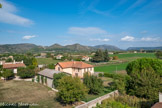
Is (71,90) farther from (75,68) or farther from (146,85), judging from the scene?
(75,68)

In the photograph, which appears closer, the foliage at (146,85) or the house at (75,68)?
the foliage at (146,85)

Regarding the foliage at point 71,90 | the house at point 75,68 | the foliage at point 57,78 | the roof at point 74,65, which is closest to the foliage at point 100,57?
the house at point 75,68

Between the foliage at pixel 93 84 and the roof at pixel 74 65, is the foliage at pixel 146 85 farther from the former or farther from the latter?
the roof at pixel 74 65

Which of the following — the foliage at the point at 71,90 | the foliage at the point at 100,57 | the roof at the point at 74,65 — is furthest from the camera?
the foliage at the point at 100,57

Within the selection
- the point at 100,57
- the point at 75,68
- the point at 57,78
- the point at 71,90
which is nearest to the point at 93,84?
the point at 71,90

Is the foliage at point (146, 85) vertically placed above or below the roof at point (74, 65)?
below

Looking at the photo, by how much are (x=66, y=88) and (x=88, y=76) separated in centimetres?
690

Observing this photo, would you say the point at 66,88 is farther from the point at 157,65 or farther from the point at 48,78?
the point at 157,65

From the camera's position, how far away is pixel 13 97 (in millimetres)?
22672

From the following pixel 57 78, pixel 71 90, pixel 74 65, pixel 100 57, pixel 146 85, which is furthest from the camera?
pixel 100 57

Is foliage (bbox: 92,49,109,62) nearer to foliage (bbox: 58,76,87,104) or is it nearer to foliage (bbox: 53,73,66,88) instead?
foliage (bbox: 53,73,66,88)

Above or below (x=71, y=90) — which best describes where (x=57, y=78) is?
below

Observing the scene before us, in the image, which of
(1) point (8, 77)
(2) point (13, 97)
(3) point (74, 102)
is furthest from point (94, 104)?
(1) point (8, 77)

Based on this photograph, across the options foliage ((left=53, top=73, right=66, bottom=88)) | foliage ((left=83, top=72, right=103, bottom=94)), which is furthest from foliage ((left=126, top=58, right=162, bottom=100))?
foliage ((left=53, top=73, right=66, bottom=88))
